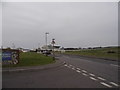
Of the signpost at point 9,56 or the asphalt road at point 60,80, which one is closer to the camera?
the asphalt road at point 60,80

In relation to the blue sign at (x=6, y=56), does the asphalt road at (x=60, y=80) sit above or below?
below

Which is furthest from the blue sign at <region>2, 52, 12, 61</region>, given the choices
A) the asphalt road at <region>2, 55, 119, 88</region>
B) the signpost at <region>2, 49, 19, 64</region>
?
the asphalt road at <region>2, 55, 119, 88</region>

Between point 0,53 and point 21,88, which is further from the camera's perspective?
point 0,53

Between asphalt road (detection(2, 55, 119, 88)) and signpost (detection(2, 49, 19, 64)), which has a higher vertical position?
signpost (detection(2, 49, 19, 64))

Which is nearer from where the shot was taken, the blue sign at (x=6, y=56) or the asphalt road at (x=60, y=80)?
the asphalt road at (x=60, y=80)

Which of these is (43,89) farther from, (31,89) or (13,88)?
(13,88)

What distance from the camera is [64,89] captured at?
849 cm

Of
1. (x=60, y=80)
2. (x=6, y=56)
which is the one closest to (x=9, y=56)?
(x=6, y=56)

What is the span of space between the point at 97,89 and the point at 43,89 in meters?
2.13

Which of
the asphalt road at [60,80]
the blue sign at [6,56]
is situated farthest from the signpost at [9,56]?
the asphalt road at [60,80]

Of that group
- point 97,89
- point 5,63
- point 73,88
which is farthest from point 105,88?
point 5,63

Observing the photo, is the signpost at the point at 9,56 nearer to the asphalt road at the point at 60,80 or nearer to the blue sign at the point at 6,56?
the blue sign at the point at 6,56

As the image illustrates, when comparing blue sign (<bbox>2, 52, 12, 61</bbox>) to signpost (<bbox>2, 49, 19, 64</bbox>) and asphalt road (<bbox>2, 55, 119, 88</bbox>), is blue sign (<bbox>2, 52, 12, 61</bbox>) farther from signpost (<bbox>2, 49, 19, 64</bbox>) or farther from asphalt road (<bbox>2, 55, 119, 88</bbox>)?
asphalt road (<bbox>2, 55, 119, 88</bbox>)

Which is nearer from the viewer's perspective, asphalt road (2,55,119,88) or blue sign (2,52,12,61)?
asphalt road (2,55,119,88)
